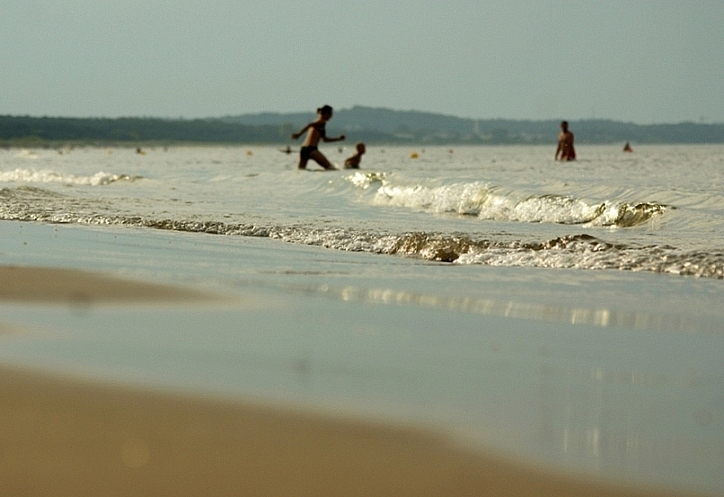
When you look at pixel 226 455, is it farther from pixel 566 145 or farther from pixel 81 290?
pixel 566 145

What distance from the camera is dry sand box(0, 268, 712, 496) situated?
119 inches

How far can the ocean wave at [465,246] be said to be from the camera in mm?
7957

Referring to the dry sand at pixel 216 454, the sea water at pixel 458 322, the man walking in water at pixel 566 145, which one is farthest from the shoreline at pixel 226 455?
the man walking in water at pixel 566 145

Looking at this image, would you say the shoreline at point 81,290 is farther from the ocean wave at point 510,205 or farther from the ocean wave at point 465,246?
the ocean wave at point 510,205

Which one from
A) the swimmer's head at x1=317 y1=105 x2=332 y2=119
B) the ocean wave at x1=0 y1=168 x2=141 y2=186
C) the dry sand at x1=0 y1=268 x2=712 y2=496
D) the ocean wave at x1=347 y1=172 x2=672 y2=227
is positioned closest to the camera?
the dry sand at x1=0 y1=268 x2=712 y2=496

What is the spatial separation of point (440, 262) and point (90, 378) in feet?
16.1

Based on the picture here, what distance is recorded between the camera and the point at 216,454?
10.7 ft

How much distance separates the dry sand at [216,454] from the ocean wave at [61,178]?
19.0m

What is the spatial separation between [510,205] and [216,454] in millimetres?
10340

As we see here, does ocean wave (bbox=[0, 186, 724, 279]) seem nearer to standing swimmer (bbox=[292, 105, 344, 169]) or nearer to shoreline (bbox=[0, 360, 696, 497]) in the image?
shoreline (bbox=[0, 360, 696, 497])

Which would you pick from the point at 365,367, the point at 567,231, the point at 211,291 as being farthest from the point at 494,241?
the point at 365,367

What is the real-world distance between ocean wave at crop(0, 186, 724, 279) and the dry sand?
4.80 meters

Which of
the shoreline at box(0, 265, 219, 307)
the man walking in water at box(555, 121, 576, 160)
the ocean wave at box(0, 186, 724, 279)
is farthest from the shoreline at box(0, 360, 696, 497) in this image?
the man walking in water at box(555, 121, 576, 160)

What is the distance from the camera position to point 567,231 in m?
11.1
